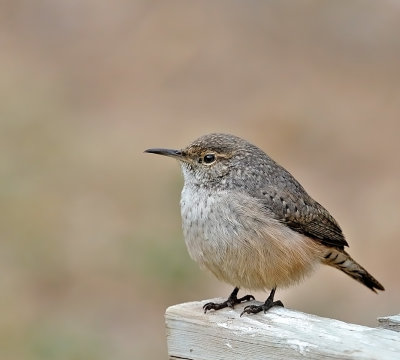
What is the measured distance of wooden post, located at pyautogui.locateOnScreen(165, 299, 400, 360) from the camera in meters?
3.79

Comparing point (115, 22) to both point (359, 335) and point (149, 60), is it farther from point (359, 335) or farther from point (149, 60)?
point (359, 335)

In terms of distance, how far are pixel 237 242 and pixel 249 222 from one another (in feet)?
0.53

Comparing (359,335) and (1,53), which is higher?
(1,53)

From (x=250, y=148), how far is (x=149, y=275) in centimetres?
369

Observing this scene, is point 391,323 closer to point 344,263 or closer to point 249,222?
point 249,222

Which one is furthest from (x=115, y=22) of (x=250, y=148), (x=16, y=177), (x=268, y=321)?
(x=268, y=321)

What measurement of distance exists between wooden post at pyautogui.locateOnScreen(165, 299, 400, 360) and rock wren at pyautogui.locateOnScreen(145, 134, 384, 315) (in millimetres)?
820

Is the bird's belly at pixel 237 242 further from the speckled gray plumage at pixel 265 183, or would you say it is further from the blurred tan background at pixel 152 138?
the blurred tan background at pixel 152 138

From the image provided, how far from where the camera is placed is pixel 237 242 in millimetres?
5512

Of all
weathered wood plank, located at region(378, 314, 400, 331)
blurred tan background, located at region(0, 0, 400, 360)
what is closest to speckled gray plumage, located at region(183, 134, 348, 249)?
weathered wood plank, located at region(378, 314, 400, 331)

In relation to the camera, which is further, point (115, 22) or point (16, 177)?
point (115, 22)

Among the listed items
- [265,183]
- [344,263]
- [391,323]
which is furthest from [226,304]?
[344,263]

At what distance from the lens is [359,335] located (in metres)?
3.85

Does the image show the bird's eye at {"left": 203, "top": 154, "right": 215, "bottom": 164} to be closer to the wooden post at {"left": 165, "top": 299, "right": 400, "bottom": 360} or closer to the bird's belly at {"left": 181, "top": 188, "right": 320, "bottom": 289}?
the bird's belly at {"left": 181, "top": 188, "right": 320, "bottom": 289}
